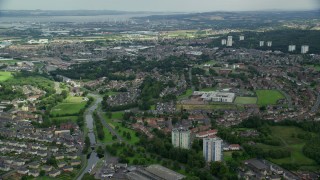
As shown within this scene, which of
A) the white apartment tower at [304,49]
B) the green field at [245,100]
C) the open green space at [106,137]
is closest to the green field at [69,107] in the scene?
the open green space at [106,137]

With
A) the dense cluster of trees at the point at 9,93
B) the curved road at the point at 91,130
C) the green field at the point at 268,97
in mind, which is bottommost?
the curved road at the point at 91,130

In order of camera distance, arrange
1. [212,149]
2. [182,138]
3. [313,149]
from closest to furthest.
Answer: [212,149] → [313,149] → [182,138]

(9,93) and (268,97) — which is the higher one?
(9,93)

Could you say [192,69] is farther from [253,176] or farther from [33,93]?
[253,176]

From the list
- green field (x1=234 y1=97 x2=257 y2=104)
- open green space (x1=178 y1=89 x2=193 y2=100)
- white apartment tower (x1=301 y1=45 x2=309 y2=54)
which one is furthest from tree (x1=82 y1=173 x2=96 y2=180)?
white apartment tower (x1=301 y1=45 x2=309 y2=54)

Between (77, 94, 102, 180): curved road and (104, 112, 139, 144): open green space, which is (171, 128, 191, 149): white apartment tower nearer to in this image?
(104, 112, 139, 144): open green space

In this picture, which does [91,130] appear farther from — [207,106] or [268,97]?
[268,97]

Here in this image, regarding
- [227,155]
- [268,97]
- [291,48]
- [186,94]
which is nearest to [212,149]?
[227,155]

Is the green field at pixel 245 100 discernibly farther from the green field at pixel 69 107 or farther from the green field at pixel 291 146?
the green field at pixel 69 107
